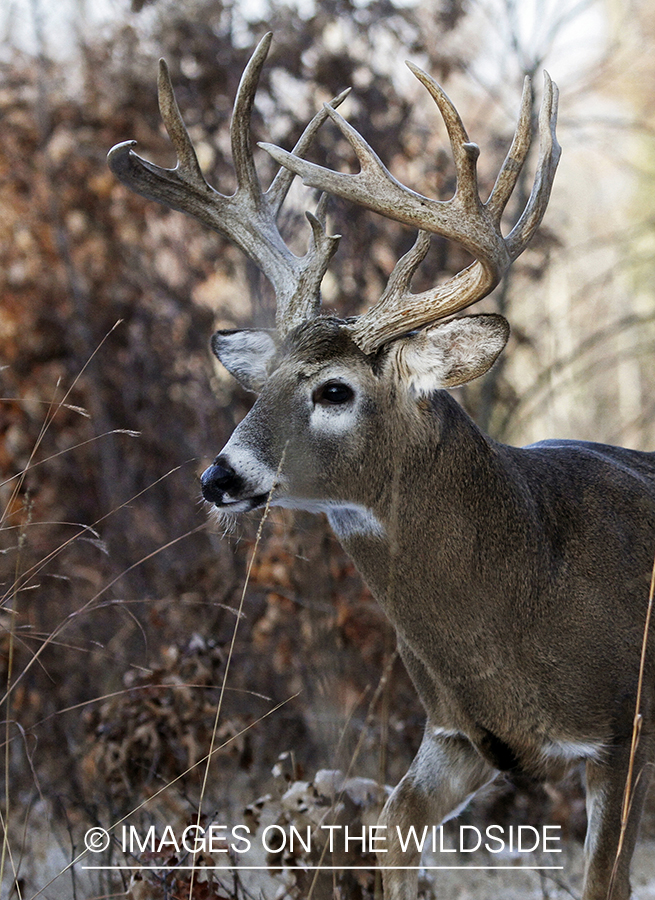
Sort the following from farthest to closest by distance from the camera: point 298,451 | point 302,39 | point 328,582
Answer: point 302,39 < point 328,582 < point 298,451

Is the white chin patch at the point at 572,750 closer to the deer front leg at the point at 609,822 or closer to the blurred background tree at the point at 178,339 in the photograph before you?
the deer front leg at the point at 609,822

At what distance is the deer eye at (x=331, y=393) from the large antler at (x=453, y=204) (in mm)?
153

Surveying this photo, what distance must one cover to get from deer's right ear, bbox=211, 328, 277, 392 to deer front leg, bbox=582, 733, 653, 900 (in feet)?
5.69

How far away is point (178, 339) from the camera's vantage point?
7512 millimetres

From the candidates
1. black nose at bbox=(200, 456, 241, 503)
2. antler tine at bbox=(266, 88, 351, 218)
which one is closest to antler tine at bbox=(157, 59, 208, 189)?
antler tine at bbox=(266, 88, 351, 218)

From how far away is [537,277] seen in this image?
→ 729cm

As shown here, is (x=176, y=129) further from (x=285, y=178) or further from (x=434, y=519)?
(x=434, y=519)

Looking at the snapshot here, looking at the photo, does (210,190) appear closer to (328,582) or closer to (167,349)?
(328,582)

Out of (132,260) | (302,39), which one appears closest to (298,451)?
A: (302,39)

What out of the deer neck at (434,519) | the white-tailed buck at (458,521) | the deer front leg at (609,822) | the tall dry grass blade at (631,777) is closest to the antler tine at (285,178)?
the white-tailed buck at (458,521)

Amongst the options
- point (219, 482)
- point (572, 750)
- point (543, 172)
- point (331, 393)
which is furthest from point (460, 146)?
point (572, 750)

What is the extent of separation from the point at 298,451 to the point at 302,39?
13.3ft

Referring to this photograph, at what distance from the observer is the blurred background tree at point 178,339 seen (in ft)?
18.0

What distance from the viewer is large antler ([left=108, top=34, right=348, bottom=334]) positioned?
3875 mm
